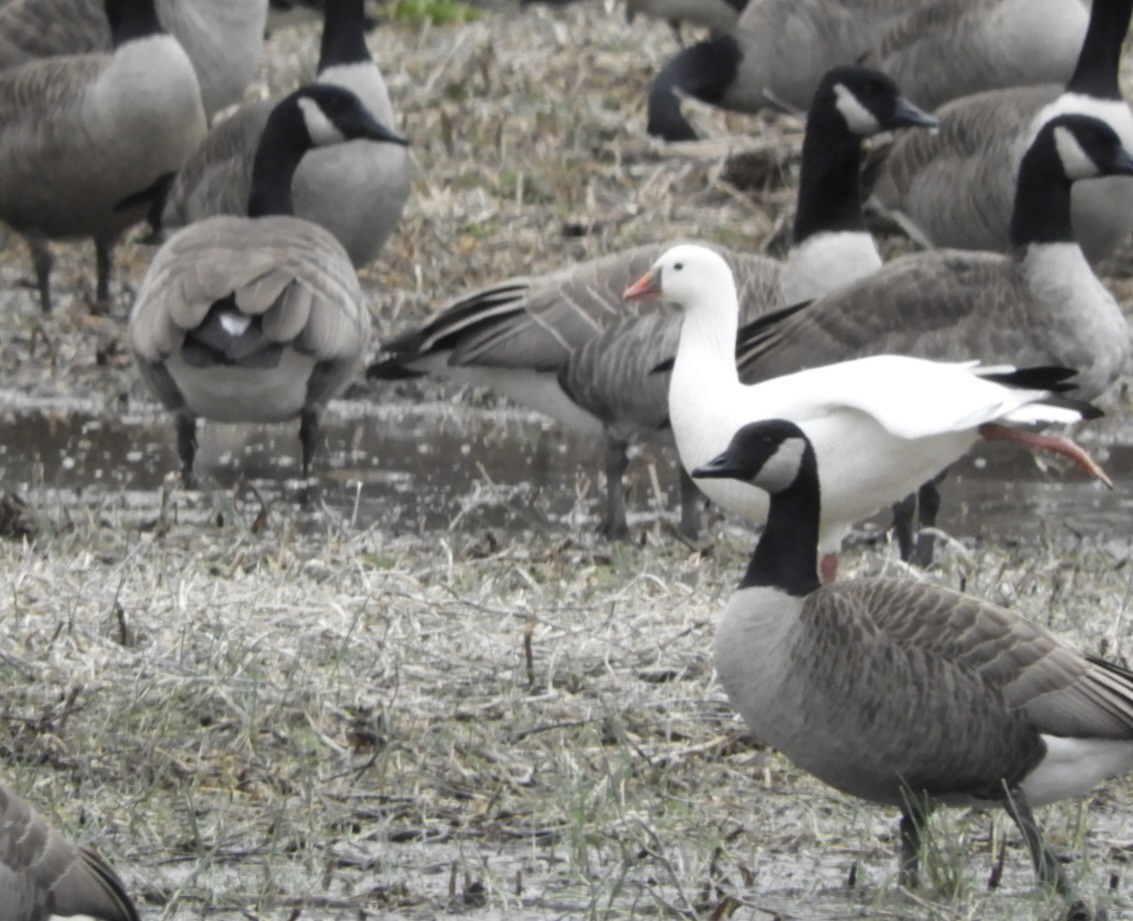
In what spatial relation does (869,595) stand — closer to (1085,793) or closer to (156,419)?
(1085,793)

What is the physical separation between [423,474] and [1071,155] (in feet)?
8.80

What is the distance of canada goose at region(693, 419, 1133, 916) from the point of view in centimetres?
484

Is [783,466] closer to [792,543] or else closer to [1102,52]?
[792,543]

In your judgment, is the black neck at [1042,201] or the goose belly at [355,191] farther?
the goose belly at [355,191]

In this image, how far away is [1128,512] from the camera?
8.71 m

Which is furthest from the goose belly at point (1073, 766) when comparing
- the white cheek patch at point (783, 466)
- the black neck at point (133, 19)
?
the black neck at point (133, 19)

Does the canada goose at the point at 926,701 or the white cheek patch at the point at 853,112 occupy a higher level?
the canada goose at the point at 926,701

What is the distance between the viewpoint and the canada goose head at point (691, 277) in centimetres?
758

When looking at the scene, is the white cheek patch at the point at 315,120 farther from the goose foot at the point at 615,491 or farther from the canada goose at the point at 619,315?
the goose foot at the point at 615,491

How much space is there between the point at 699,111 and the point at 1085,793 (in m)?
9.20

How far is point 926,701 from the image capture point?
486cm

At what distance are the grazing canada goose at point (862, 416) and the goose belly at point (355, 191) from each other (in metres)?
3.78

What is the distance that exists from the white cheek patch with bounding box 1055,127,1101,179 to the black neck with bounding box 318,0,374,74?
3.97 m

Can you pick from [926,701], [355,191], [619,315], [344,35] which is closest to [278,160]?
[355,191]
